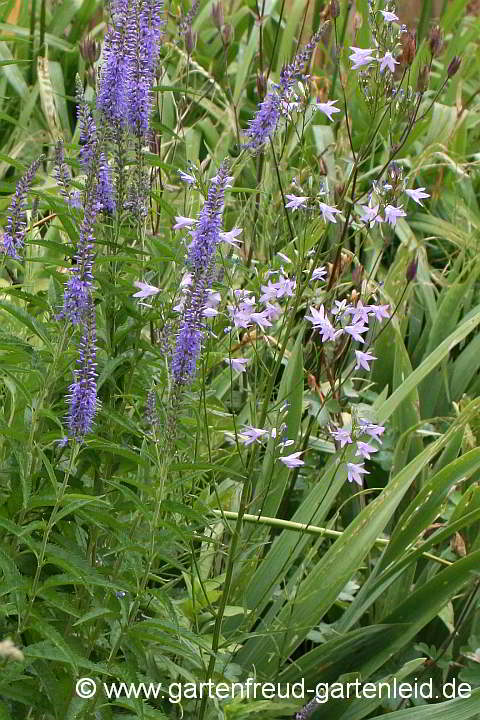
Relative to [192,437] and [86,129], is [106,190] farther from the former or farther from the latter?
[192,437]

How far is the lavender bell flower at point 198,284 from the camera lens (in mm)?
1710

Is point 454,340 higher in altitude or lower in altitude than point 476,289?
higher

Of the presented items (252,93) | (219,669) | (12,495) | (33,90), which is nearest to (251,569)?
(219,669)

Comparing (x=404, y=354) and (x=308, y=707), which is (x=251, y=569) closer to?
(x=308, y=707)

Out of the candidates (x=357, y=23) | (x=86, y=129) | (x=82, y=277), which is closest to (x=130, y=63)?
(x=86, y=129)

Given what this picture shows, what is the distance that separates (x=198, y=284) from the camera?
171cm

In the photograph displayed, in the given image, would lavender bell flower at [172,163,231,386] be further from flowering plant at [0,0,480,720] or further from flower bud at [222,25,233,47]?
flower bud at [222,25,233,47]

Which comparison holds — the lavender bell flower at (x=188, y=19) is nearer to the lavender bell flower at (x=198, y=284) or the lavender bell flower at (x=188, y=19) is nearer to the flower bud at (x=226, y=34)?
the flower bud at (x=226, y=34)

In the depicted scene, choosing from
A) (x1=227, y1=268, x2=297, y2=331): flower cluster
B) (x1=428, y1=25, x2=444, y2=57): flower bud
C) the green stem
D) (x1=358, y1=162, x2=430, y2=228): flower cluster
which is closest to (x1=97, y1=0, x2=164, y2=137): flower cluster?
(x1=227, y1=268, x2=297, y2=331): flower cluster

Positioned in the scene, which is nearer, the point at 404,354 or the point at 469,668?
the point at 469,668

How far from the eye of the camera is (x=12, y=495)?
1.85m

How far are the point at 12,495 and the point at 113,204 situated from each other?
60 centimetres

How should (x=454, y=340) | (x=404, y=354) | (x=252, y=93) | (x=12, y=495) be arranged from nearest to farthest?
(x=12, y=495), (x=454, y=340), (x=404, y=354), (x=252, y=93)

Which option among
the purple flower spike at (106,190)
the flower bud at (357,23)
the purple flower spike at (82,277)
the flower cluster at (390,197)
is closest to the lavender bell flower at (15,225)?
the purple flower spike at (106,190)
